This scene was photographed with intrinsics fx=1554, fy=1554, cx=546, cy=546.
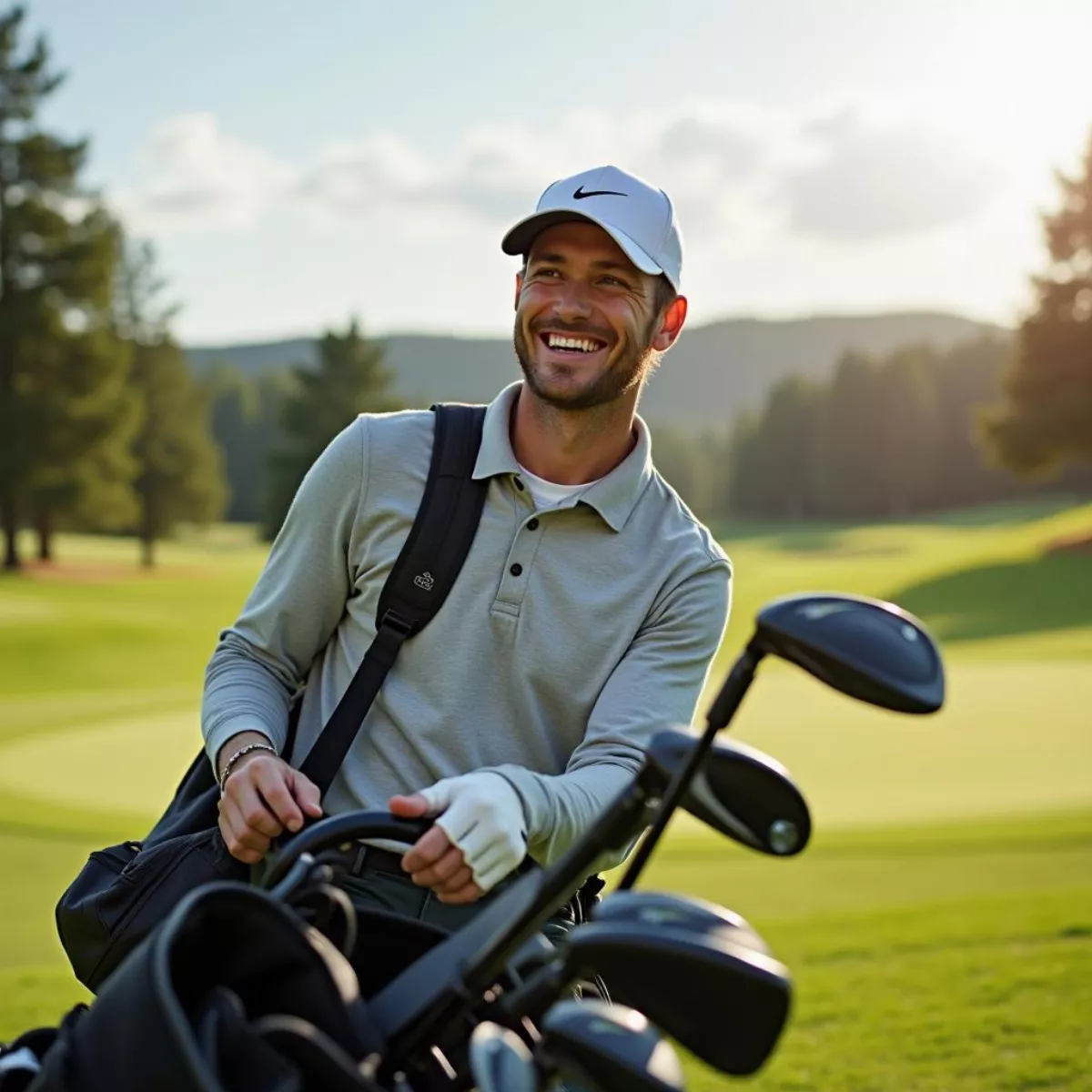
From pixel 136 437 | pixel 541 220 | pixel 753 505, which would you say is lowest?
pixel 753 505

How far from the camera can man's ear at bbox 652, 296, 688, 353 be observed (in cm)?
301

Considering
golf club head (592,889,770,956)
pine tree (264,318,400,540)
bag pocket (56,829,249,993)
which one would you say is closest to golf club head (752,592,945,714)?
golf club head (592,889,770,956)

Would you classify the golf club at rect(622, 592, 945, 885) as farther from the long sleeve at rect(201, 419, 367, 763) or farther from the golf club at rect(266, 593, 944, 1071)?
the long sleeve at rect(201, 419, 367, 763)

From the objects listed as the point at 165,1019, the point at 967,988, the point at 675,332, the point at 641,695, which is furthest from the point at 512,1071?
the point at 967,988

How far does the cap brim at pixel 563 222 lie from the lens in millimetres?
2695

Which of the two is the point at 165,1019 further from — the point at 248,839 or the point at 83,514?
the point at 83,514

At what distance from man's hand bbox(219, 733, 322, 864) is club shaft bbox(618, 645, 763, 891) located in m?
0.80

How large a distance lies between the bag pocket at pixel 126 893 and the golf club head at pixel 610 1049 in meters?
1.13

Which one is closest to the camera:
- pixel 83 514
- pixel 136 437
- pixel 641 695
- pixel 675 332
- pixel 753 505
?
pixel 641 695

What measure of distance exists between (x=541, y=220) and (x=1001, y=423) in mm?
35492

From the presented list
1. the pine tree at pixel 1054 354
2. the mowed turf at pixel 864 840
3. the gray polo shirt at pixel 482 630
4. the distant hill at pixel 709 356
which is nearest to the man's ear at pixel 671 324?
the gray polo shirt at pixel 482 630

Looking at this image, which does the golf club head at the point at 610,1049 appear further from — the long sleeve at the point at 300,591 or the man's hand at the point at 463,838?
the long sleeve at the point at 300,591

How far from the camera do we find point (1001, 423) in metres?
36.5

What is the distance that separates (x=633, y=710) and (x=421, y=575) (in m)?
0.43
